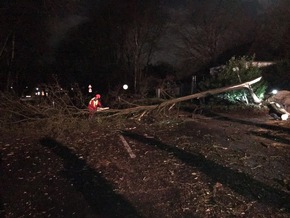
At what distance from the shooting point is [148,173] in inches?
210

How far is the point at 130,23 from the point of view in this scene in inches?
1043

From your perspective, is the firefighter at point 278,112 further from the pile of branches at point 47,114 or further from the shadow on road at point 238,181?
the pile of branches at point 47,114

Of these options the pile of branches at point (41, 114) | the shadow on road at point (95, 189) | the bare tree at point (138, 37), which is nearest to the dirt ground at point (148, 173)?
the shadow on road at point (95, 189)

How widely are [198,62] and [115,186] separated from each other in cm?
2871

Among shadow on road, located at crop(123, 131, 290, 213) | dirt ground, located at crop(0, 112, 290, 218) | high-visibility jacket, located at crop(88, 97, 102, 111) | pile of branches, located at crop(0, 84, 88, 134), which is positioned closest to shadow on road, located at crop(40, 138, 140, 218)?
dirt ground, located at crop(0, 112, 290, 218)

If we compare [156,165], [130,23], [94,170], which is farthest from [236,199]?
[130,23]

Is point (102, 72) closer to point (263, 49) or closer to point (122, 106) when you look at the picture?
point (263, 49)

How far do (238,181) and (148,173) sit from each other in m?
1.48

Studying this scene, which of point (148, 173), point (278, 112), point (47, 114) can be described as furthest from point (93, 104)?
point (278, 112)

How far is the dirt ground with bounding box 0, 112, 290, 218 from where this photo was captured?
4.11 m

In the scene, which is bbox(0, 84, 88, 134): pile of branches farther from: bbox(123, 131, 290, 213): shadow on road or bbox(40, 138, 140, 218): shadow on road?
bbox(123, 131, 290, 213): shadow on road

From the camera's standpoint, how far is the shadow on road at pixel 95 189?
13.2 ft

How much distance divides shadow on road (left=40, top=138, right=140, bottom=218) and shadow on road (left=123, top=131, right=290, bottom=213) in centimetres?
158

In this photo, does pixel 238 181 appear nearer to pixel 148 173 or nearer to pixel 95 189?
pixel 148 173
